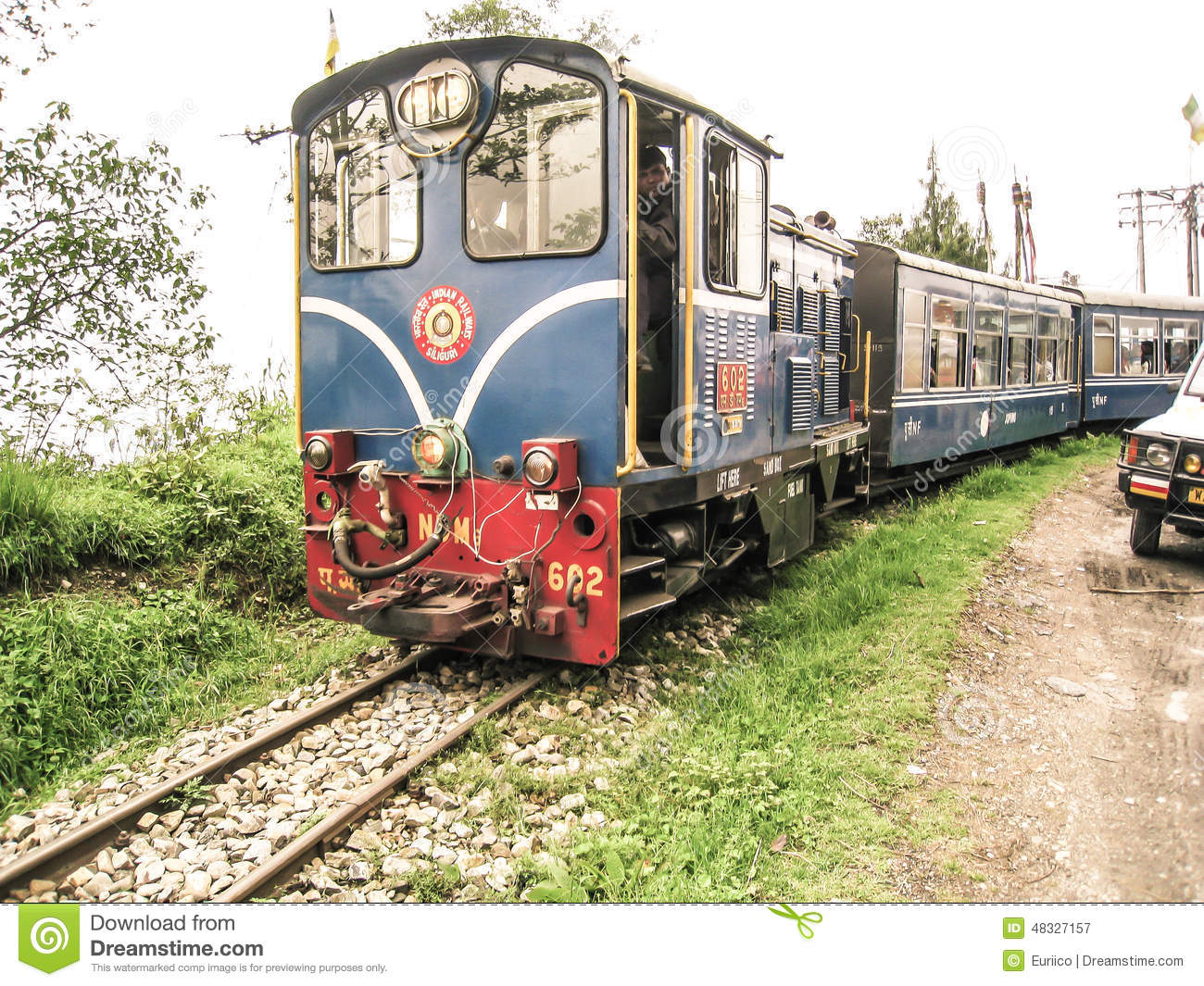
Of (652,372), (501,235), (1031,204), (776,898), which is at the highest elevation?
(1031,204)

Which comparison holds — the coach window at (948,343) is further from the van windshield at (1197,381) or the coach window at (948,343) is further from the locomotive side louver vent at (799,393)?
the locomotive side louver vent at (799,393)

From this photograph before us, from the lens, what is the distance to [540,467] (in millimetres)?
4348

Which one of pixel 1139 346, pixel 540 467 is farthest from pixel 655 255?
pixel 1139 346

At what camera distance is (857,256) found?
9781mm

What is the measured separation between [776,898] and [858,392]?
758 centimetres

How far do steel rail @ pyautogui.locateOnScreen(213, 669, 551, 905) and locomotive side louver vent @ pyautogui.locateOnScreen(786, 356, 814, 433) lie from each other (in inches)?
145

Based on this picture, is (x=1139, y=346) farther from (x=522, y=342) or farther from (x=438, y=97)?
(x=438, y=97)

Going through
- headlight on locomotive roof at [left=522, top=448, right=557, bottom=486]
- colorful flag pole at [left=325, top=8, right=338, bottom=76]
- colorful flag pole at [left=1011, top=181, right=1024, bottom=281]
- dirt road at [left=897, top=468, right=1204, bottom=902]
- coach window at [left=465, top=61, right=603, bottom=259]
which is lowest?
dirt road at [left=897, top=468, right=1204, bottom=902]

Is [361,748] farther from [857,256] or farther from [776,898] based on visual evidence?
[857,256]

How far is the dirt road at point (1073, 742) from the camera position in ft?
10.8

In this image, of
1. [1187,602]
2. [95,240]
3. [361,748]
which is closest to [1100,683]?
[1187,602]

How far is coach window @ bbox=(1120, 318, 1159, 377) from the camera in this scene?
1683 centimetres

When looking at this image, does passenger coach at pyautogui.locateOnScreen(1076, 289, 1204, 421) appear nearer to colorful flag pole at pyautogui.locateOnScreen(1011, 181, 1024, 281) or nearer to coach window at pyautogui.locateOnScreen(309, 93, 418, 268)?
colorful flag pole at pyautogui.locateOnScreen(1011, 181, 1024, 281)

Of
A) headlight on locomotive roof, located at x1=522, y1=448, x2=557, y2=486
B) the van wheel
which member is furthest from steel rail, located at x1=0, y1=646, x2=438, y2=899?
the van wheel
